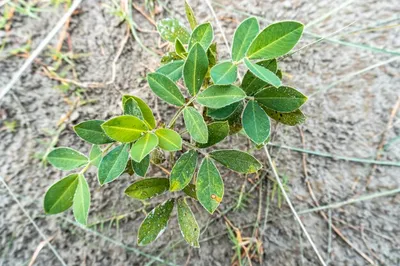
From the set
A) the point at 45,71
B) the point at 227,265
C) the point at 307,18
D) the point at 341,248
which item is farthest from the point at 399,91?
the point at 45,71

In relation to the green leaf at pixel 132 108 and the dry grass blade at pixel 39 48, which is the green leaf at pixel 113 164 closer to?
the green leaf at pixel 132 108

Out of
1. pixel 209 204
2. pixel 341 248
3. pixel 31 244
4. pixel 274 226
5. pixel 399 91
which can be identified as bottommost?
pixel 341 248

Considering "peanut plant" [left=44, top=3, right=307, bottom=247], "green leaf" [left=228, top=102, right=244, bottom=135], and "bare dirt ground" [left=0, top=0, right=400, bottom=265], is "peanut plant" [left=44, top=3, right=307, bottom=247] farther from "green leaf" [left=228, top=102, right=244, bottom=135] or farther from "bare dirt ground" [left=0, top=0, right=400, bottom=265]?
"bare dirt ground" [left=0, top=0, right=400, bottom=265]

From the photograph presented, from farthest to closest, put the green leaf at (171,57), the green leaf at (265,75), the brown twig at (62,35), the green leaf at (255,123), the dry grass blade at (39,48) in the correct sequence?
1. the brown twig at (62,35)
2. the dry grass blade at (39,48)
3. the green leaf at (171,57)
4. the green leaf at (255,123)
5. the green leaf at (265,75)

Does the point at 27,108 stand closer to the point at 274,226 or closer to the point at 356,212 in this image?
the point at 274,226

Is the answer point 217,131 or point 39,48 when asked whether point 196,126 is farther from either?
point 39,48

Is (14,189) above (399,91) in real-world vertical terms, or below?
above

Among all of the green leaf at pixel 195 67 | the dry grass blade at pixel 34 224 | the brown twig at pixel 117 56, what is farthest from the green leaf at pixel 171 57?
the dry grass blade at pixel 34 224
